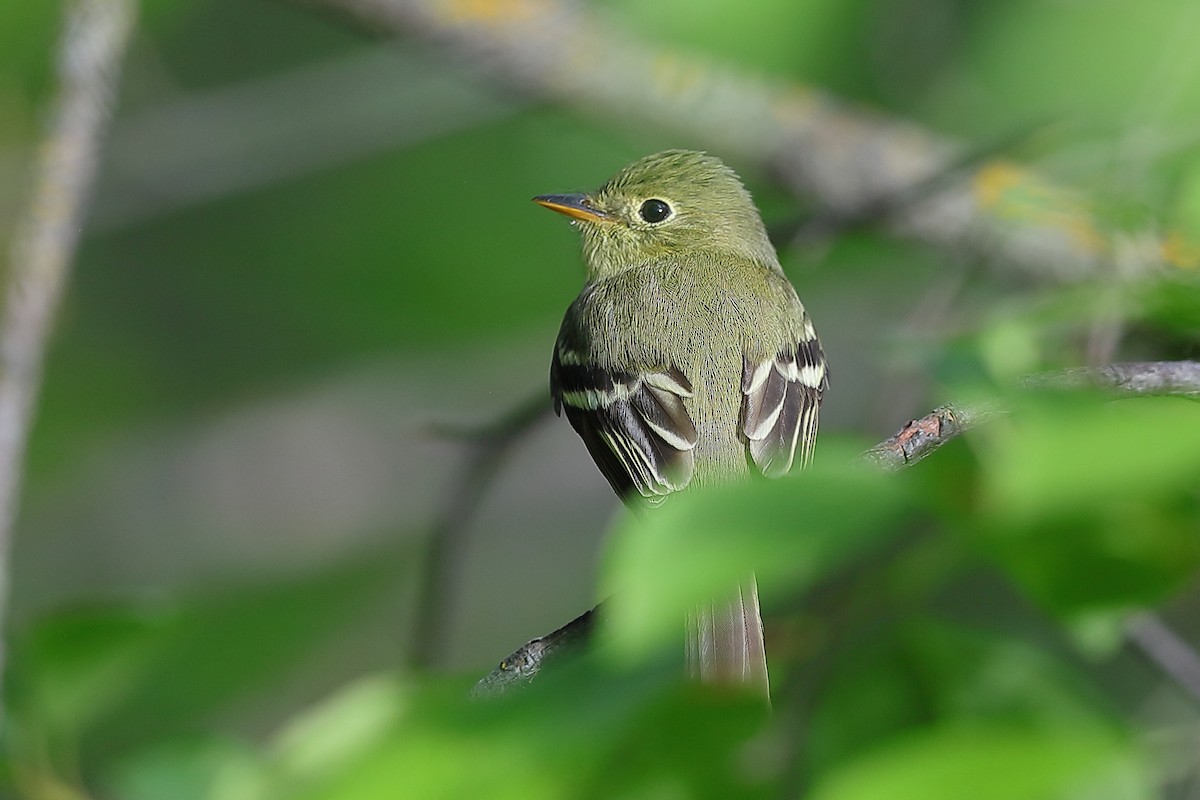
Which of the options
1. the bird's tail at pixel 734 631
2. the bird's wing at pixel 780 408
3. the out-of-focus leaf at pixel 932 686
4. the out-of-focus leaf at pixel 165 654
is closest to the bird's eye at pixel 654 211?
the bird's wing at pixel 780 408

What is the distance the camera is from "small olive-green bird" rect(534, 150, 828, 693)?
118 inches

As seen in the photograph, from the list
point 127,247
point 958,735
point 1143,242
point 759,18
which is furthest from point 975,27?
point 958,735

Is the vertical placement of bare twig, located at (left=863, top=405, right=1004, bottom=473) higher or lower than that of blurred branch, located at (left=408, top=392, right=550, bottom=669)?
lower

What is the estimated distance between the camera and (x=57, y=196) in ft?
10.5

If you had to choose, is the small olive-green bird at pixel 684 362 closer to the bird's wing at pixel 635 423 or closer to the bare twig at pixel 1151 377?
→ the bird's wing at pixel 635 423

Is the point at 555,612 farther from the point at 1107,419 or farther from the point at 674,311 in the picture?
the point at 1107,419

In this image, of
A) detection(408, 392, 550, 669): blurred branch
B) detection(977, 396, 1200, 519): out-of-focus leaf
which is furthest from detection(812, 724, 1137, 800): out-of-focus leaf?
detection(408, 392, 550, 669): blurred branch

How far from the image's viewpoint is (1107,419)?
2.98ft

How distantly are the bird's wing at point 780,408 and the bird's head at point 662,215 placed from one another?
1.99 ft

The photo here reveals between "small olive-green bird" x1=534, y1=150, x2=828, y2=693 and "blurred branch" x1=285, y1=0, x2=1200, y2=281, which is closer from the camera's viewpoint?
"small olive-green bird" x1=534, y1=150, x2=828, y2=693

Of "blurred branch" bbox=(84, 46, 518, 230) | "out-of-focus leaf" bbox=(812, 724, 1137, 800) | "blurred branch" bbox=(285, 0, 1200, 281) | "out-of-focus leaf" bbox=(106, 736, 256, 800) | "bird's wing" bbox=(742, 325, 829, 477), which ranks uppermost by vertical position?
"blurred branch" bbox=(84, 46, 518, 230)

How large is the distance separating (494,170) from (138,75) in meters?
1.63

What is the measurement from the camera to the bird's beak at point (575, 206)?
3.85 m

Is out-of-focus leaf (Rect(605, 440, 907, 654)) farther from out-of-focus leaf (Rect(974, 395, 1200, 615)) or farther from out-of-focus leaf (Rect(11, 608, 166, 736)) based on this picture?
out-of-focus leaf (Rect(11, 608, 166, 736))
